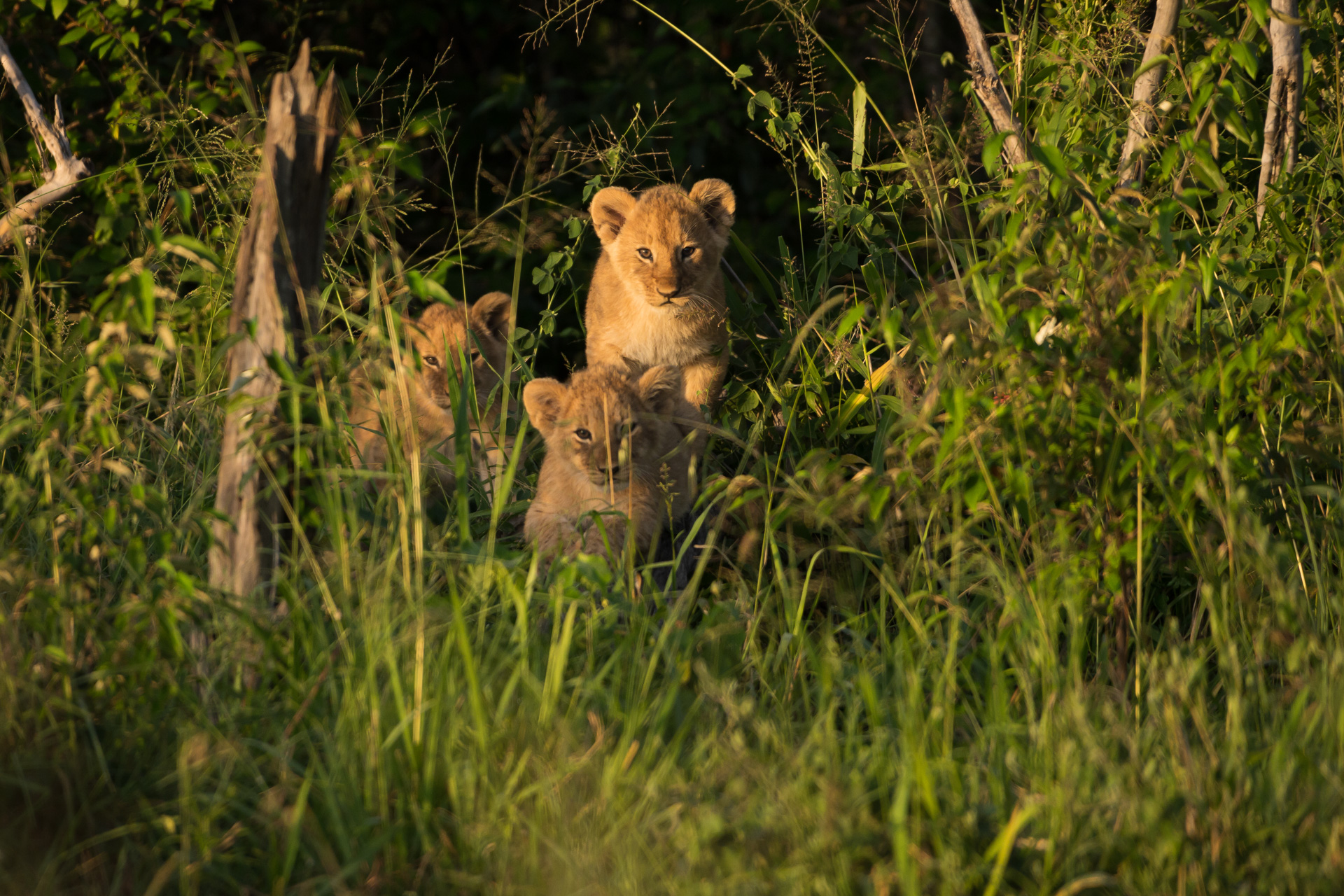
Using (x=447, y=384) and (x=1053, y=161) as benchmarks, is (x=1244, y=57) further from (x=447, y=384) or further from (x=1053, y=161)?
(x=447, y=384)

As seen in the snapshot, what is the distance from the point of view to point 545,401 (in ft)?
14.8

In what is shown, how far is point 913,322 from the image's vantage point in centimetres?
407

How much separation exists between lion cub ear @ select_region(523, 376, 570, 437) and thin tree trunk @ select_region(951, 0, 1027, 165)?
6.60 feet

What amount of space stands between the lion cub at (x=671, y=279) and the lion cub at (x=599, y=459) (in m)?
0.76

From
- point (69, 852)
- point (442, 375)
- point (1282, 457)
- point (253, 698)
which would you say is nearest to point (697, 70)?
point (442, 375)

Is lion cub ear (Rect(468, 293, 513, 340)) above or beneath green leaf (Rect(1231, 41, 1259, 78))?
beneath

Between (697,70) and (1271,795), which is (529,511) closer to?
(1271,795)

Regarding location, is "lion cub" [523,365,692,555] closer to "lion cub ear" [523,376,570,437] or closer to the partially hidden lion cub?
"lion cub ear" [523,376,570,437]

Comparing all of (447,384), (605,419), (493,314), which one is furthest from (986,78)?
(447,384)

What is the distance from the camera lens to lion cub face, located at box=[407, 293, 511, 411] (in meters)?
5.20

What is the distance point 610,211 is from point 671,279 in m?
0.50

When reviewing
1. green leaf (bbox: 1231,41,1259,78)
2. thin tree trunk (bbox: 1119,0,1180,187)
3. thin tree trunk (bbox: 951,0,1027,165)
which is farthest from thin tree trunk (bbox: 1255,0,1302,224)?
green leaf (bbox: 1231,41,1259,78)

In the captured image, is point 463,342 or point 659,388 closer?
point 659,388

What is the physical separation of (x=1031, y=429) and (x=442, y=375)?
273 centimetres
